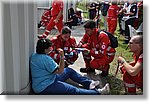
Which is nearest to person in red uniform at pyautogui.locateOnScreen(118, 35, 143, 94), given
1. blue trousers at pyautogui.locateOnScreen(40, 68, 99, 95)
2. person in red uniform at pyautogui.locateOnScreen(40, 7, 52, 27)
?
blue trousers at pyautogui.locateOnScreen(40, 68, 99, 95)

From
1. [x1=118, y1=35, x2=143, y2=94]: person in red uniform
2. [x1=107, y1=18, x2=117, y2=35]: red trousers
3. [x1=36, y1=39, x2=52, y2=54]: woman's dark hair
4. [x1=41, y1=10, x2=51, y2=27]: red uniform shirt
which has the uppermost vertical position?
[x1=41, y1=10, x2=51, y2=27]: red uniform shirt

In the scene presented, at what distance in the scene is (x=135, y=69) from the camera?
330cm

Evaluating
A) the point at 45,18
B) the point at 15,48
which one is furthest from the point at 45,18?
the point at 15,48

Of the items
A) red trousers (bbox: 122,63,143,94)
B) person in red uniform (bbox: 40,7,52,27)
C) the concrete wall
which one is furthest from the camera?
person in red uniform (bbox: 40,7,52,27)

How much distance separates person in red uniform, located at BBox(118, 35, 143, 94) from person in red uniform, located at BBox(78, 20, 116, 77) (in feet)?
3.20

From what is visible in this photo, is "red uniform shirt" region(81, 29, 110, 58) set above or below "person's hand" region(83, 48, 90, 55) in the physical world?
above

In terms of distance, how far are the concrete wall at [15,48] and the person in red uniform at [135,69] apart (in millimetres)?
1207

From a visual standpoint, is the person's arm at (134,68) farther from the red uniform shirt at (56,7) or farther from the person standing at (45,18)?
the person standing at (45,18)

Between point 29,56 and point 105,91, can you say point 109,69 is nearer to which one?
point 105,91

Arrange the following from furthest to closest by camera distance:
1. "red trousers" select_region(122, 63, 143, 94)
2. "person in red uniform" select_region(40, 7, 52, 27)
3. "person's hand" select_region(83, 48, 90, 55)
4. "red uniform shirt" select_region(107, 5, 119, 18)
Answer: "person in red uniform" select_region(40, 7, 52, 27)
"red uniform shirt" select_region(107, 5, 119, 18)
"person's hand" select_region(83, 48, 90, 55)
"red trousers" select_region(122, 63, 143, 94)

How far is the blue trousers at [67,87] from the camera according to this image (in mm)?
3256

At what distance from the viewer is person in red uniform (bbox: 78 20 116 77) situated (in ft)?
14.7

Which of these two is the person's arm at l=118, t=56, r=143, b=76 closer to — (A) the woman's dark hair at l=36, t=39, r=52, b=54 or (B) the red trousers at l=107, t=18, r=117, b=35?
(A) the woman's dark hair at l=36, t=39, r=52, b=54

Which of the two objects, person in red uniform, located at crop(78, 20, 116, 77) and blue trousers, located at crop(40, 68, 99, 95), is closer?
blue trousers, located at crop(40, 68, 99, 95)
